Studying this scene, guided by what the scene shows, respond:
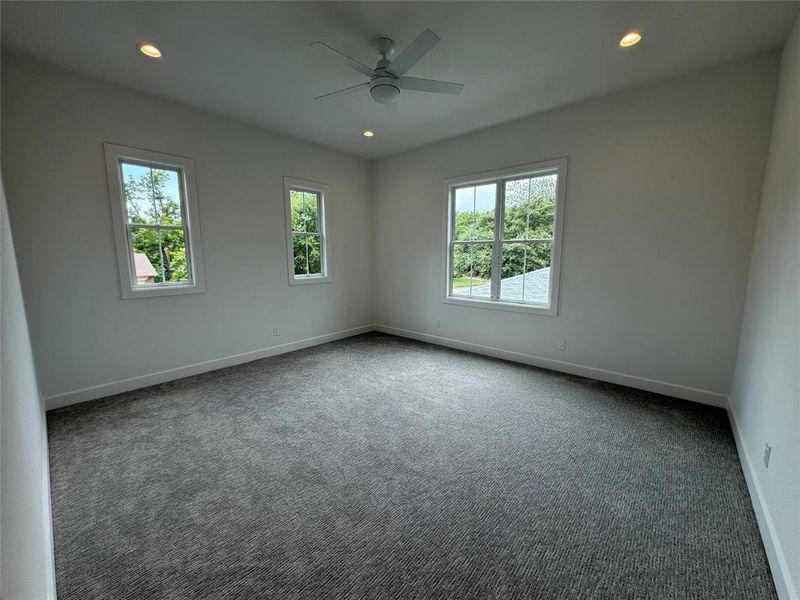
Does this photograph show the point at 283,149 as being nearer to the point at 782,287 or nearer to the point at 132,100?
the point at 132,100

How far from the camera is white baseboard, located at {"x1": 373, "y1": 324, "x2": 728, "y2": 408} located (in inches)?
119

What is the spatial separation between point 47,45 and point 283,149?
2178 millimetres

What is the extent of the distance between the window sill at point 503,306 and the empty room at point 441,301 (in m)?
0.04

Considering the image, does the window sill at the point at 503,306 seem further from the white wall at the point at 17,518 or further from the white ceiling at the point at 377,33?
the white wall at the point at 17,518

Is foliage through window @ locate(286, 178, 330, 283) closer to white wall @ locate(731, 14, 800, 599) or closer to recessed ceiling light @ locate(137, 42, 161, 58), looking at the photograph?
recessed ceiling light @ locate(137, 42, 161, 58)

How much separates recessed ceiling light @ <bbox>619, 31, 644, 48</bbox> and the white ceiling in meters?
0.06

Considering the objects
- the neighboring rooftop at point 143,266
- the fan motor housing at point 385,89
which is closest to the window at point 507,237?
the fan motor housing at point 385,89

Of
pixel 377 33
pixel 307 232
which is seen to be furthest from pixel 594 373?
pixel 307 232

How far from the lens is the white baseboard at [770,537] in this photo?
129cm

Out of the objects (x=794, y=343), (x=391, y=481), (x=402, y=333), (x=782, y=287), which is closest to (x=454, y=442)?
(x=391, y=481)

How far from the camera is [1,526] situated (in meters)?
0.71

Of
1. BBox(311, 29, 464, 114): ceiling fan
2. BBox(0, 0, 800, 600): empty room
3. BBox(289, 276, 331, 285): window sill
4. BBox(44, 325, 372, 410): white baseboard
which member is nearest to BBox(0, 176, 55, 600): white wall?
BBox(0, 0, 800, 600): empty room

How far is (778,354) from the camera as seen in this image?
181 centimetres

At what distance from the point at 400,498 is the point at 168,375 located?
305 cm
